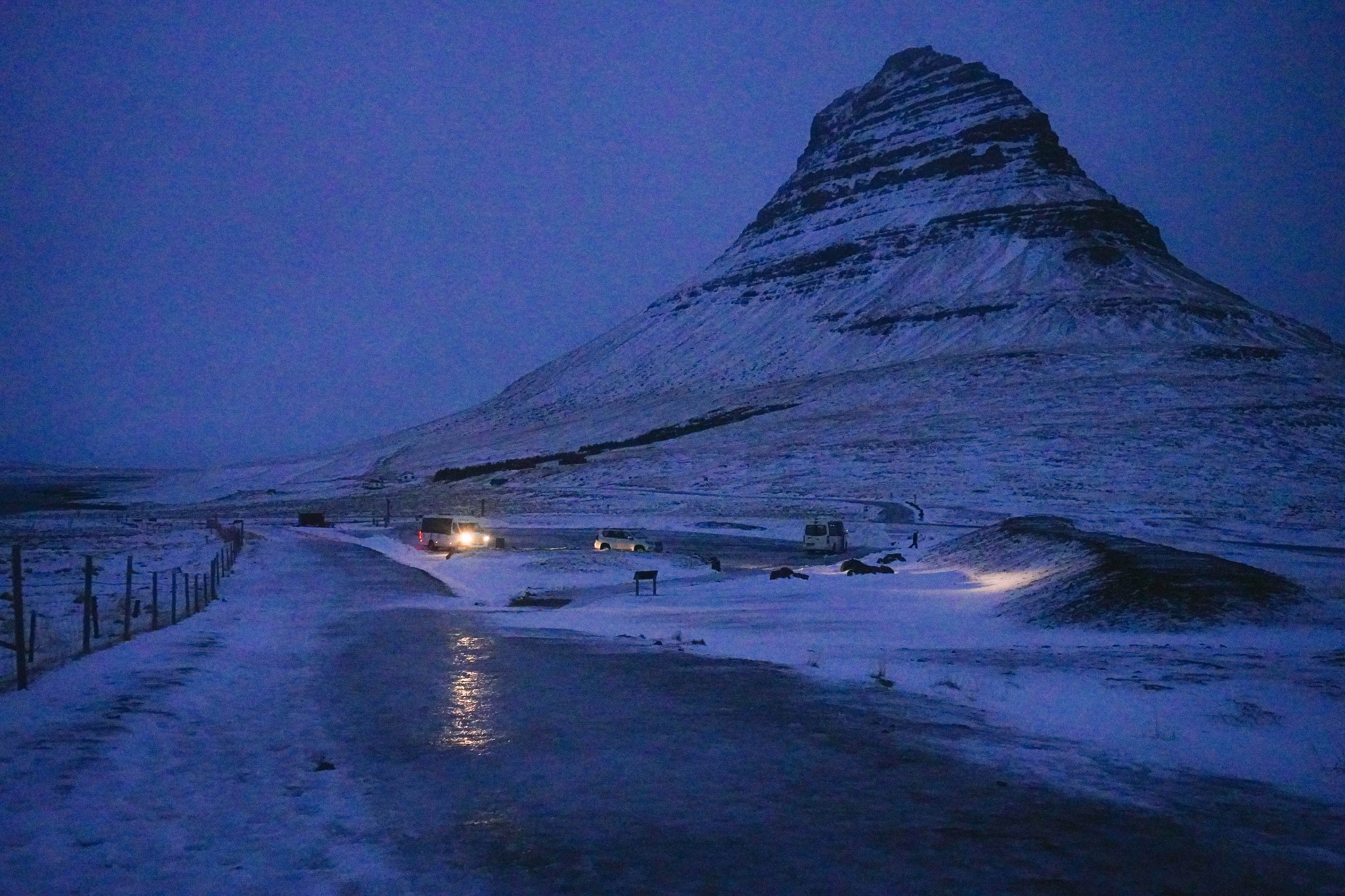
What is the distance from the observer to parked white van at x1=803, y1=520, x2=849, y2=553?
4341 centimetres

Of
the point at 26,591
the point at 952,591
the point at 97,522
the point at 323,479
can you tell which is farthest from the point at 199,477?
the point at 952,591

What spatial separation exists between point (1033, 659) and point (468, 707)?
26.7 feet

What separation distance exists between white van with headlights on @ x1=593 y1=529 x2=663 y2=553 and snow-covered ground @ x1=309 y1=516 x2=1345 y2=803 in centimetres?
1374

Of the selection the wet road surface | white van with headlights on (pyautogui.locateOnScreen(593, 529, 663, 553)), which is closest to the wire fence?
the wet road surface

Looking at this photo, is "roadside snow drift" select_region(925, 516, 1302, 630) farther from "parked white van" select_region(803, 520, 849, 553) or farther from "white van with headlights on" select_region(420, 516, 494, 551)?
"white van with headlights on" select_region(420, 516, 494, 551)

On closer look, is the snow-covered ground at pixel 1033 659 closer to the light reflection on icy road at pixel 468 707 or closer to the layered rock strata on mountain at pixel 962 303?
the light reflection on icy road at pixel 468 707

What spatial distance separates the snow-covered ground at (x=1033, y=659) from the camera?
27.9ft

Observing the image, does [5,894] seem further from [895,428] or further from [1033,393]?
[1033,393]

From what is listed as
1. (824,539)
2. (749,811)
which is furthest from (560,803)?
(824,539)

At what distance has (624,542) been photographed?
4188 cm

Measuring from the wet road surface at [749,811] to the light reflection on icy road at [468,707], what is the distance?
0.05 meters

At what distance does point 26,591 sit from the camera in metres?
25.6

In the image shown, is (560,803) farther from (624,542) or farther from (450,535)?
(450,535)

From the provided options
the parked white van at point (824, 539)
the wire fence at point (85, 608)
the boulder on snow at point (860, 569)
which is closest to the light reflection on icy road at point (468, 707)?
the wire fence at point (85, 608)
